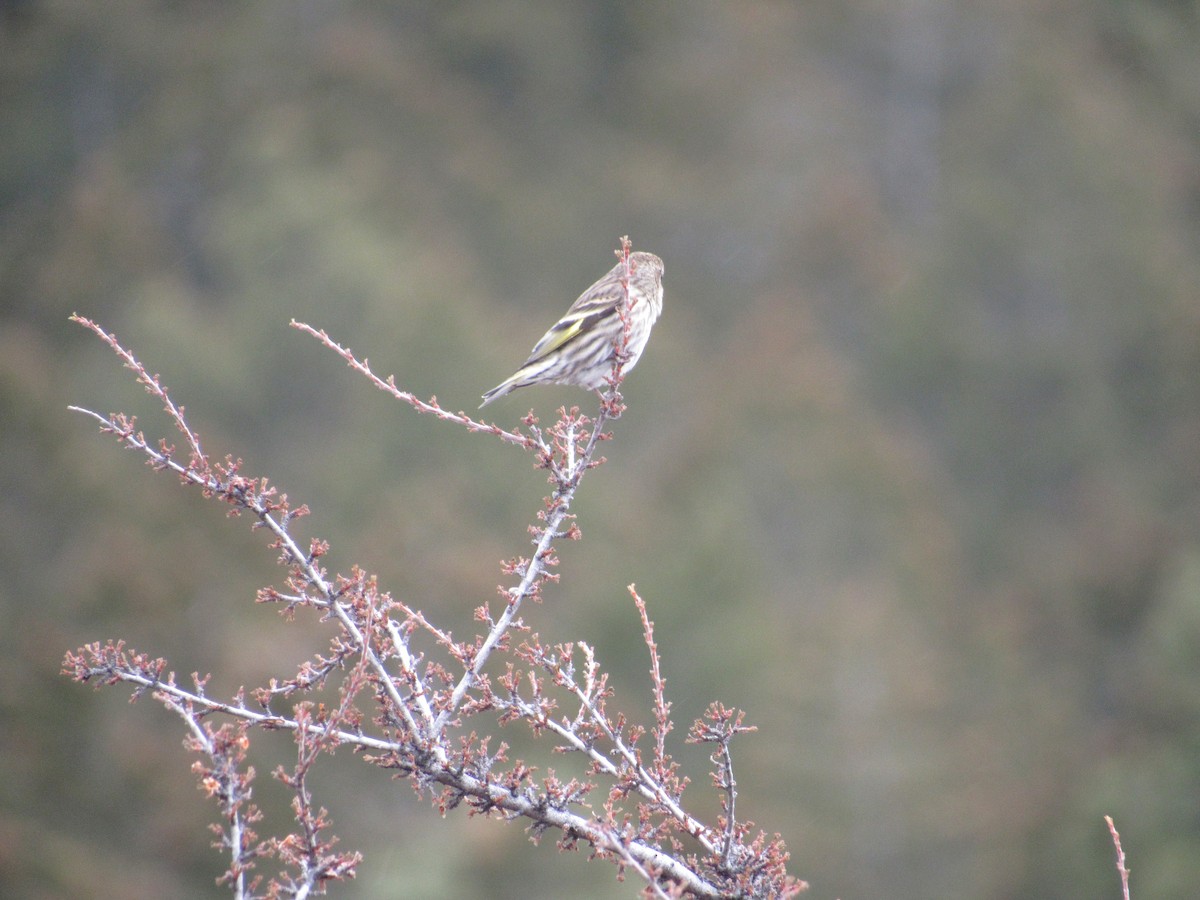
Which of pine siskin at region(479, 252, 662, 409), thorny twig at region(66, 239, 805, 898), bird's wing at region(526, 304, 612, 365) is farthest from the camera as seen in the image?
bird's wing at region(526, 304, 612, 365)

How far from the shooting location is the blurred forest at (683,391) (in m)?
30.4

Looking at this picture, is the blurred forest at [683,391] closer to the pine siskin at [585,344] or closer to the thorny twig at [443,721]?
the pine siskin at [585,344]

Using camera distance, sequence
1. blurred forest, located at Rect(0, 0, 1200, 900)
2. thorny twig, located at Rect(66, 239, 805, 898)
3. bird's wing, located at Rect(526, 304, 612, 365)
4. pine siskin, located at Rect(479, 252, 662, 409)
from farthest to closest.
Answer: blurred forest, located at Rect(0, 0, 1200, 900) < bird's wing, located at Rect(526, 304, 612, 365) < pine siskin, located at Rect(479, 252, 662, 409) < thorny twig, located at Rect(66, 239, 805, 898)

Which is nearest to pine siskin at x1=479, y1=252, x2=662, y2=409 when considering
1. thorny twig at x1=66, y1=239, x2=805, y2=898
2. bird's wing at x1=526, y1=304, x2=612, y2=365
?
bird's wing at x1=526, y1=304, x2=612, y2=365

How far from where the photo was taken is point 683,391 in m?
61.2

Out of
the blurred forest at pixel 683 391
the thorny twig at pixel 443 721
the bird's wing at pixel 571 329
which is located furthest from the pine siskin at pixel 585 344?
the blurred forest at pixel 683 391

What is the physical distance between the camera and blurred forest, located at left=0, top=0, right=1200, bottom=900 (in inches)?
1196

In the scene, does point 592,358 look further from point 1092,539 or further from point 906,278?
point 906,278

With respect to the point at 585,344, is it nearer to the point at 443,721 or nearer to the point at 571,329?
the point at 571,329

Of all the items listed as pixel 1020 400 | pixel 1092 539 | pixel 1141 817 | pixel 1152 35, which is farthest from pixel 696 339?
pixel 1141 817

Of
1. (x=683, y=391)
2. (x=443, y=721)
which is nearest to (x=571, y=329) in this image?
(x=443, y=721)

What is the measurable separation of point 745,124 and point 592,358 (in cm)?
7235

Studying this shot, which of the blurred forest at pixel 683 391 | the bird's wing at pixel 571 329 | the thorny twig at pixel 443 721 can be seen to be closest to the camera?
the thorny twig at pixel 443 721

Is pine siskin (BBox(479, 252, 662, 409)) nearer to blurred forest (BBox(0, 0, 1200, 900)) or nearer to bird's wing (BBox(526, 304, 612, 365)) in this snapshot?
bird's wing (BBox(526, 304, 612, 365))
